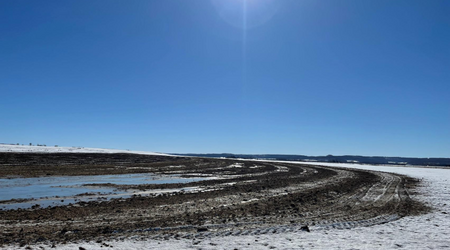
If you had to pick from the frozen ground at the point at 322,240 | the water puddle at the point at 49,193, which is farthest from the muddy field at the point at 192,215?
the water puddle at the point at 49,193

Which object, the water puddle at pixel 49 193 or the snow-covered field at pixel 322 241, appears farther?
the water puddle at pixel 49 193

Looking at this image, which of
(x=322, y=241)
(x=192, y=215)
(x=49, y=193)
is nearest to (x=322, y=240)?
(x=322, y=241)

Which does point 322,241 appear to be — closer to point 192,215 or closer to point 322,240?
point 322,240

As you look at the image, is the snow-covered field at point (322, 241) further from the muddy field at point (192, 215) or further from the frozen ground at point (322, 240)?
the muddy field at point (192, 215)

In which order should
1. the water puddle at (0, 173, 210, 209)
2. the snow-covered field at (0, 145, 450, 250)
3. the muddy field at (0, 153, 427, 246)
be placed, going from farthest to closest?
1. the water puddle at (0, 173, 210, 209)
2. the muddy field at (0, 153, 427, 246)
3. the snow-covered field at (0, 145, 450, 250)

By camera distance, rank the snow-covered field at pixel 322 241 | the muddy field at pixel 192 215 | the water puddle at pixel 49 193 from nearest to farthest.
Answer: the snow-covered field at pixel 322 241 → the muddy field at pixel 192 215 → the water puddle at pixel 49 193

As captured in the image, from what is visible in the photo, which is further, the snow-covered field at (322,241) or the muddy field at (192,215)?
the muddy field at (192,215)

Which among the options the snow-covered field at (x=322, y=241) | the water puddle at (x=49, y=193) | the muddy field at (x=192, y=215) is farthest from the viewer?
the water puddle at (x=49, y=193)

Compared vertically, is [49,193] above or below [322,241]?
below

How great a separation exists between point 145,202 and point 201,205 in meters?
3.01

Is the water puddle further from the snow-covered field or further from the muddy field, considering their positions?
the snow-covered field

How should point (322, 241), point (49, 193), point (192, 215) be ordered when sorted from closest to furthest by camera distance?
point (322, 241) < point (192, 215) < point (49, 193)

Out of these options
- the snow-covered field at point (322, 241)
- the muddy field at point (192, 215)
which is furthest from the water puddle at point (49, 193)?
the snow-covered field at point (322, 241)

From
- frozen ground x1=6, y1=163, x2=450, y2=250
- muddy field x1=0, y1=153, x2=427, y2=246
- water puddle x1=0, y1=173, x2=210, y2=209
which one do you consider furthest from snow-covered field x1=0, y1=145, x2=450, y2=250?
water puddle x1=0, y1=173, x2=210, y2=209
